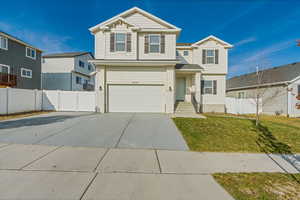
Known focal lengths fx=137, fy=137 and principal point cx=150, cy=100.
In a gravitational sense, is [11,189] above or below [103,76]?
below

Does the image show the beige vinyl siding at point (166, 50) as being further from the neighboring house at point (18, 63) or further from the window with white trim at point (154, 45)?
the neighboring house at point (18, 63)

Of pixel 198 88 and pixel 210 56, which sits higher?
pixel 210 56

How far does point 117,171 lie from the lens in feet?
10.4

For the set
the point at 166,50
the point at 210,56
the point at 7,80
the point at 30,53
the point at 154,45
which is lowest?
the point at 7,80

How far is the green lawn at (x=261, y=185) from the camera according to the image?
2498 millimetres

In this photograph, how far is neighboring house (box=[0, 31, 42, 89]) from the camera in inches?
548

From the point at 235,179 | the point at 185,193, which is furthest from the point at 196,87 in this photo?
the point at 185,193

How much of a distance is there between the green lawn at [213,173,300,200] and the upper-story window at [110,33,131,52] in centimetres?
1087

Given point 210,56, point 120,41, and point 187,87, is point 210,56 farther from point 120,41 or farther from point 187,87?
point 120,41

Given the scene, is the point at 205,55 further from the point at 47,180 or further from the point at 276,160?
the point at 47,180

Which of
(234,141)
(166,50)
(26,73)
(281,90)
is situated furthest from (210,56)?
(26,73)

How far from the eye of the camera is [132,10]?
11898 mm

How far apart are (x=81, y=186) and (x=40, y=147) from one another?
288 cm

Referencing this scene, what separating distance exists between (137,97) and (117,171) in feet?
27.0
